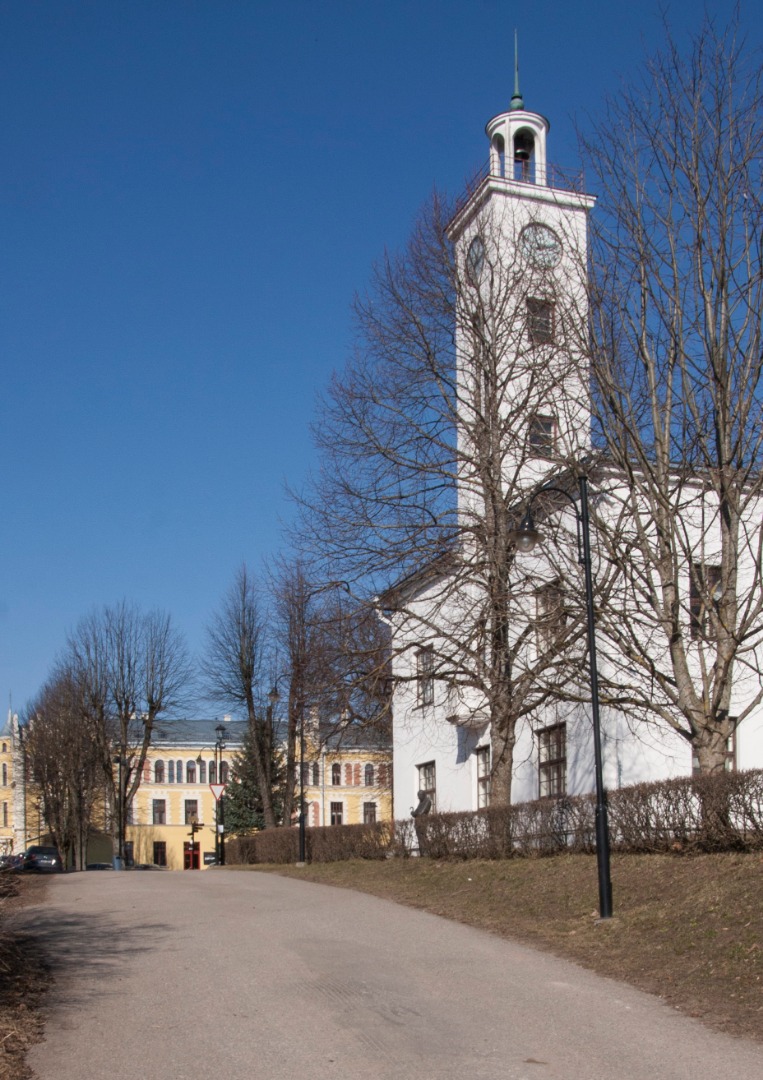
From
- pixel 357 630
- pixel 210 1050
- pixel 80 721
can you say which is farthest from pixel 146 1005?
pixel 80 721

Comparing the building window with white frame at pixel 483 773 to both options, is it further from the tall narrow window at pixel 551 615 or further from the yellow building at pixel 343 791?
the yellow building at pixel 343 791

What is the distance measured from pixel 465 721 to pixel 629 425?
13.6 meters

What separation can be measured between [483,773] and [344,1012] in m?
22.0

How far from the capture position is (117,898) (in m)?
19.2


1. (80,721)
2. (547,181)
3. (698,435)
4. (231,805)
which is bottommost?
(231,805)

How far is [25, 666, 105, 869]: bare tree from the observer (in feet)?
182

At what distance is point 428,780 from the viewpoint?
3428cm

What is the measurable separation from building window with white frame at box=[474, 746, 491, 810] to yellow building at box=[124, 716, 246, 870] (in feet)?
179

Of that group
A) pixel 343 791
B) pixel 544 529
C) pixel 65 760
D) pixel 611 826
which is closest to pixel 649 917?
pixel 611 826

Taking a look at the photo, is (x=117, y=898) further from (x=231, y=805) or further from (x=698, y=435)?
(x=231, y=805)

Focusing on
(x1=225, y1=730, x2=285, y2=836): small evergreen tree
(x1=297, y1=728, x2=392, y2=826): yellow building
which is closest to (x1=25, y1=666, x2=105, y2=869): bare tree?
(x1=225, y1=730, x2=285, y2=836): small evergreen tree

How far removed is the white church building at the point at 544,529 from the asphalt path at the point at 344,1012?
6955 mm

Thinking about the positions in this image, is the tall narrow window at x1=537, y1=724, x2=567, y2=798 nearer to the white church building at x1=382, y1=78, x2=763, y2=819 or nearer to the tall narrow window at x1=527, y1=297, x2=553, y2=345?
the white church building at x1=382, y1=78, x2=763, y2=819

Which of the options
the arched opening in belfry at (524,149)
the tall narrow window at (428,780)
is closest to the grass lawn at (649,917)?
the tall narrow window at (428,780)
